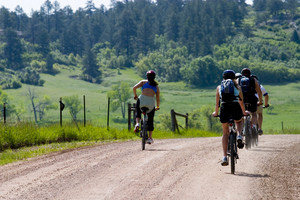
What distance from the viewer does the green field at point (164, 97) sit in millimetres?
122000

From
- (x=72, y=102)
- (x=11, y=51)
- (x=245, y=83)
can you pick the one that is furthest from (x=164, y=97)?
(x=245, y=83)

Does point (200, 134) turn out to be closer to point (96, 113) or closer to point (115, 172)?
point (115, 172)

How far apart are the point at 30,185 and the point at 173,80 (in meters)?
186

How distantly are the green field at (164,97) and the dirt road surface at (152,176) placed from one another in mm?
95864

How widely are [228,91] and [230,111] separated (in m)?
0.40

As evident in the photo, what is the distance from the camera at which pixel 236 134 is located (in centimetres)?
806

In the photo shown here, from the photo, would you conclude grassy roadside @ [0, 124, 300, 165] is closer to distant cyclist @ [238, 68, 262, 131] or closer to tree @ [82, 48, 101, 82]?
distant cyclist @ [238, 68, 262, 131]

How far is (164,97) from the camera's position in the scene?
155875mm

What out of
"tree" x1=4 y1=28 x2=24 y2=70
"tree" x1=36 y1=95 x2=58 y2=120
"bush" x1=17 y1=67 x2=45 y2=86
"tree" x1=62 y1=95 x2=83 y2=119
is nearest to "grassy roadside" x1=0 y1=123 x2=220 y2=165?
"tree" x1=36 y1=95 x2=58 y2=120

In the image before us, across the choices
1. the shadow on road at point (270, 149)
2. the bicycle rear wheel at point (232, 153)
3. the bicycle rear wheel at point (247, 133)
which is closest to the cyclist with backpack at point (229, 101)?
the bicycle rear wheel at point (232, 153)

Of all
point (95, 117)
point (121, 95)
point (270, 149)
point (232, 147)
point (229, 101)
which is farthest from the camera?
point (121, 95)

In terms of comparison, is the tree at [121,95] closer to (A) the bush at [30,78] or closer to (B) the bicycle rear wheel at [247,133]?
(A) the bush at [30,78]

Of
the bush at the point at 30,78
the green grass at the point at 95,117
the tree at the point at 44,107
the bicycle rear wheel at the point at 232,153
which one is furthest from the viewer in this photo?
the bush at the point at 30,78

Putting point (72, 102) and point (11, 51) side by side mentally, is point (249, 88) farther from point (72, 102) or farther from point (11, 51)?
point (11, 51)
